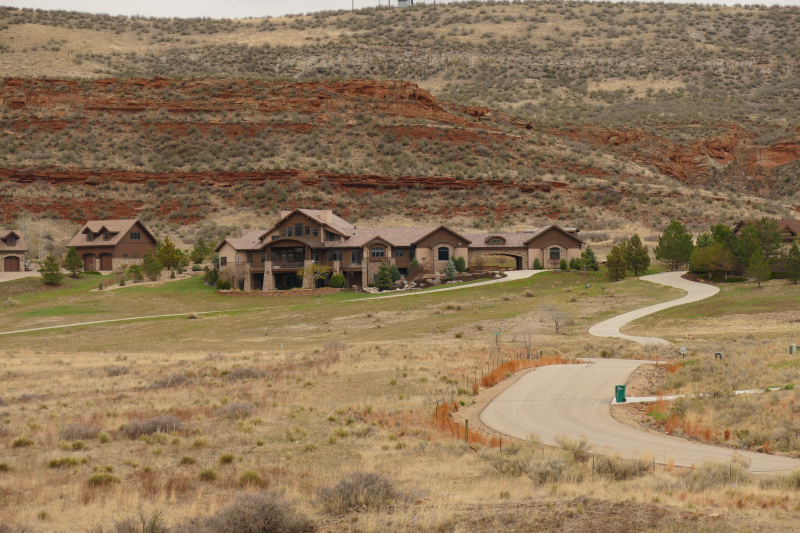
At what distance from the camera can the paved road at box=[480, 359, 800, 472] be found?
14734 mm

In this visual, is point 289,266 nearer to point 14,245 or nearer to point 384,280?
point 384,280

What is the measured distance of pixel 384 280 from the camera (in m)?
64.6

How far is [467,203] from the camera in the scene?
94.3m

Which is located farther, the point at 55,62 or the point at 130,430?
the point at 55,62

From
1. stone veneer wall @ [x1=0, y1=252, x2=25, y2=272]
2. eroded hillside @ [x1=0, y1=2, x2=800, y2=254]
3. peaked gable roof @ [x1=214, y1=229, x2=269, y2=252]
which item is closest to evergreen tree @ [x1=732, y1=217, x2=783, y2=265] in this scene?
eroded hillside @ [x1=0, y1=2, x2=800, y2=254]

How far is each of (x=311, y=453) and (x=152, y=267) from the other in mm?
56349

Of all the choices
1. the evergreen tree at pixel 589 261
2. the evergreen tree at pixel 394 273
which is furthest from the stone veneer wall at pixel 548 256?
the evergreen tree at pixel 394 273

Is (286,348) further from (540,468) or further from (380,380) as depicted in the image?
(540,468)

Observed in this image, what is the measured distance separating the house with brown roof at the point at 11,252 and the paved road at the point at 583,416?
217ft

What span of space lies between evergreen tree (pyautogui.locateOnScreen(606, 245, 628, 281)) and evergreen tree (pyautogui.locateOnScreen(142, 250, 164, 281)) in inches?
1681

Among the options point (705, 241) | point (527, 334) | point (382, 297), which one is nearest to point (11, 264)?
point (382, 297)

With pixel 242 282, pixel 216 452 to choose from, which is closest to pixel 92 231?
pixel 242 282

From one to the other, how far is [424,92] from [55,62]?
221 ft

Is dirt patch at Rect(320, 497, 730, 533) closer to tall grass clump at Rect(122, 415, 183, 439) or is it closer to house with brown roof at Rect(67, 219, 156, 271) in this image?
tall grass clump at Rect(122, 415, 183, 439)
